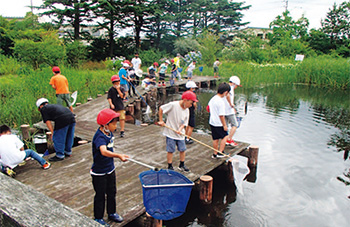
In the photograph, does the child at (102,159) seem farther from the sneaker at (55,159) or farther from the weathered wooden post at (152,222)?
the sneaker at (55,159)

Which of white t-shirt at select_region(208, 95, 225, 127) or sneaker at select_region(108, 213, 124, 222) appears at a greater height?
white t-shirt at select_region(208, 95, 225, 127)

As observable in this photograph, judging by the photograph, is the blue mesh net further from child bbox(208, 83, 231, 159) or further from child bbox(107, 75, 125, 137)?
child bbox(107, 75, 125, 137)

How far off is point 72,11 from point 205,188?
2176 cm

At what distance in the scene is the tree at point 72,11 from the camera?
22.0 metres

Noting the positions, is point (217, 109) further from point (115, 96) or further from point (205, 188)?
point (115, 96)

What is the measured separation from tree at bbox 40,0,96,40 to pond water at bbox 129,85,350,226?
15.1 meters

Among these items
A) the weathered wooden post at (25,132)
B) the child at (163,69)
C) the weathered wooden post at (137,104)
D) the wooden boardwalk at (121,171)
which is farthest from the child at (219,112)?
the child at (163,69)

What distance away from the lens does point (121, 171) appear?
507 centimetres

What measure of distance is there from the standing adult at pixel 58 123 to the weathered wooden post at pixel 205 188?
273 centimetres

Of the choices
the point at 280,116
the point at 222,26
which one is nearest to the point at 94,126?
the point at 280,116

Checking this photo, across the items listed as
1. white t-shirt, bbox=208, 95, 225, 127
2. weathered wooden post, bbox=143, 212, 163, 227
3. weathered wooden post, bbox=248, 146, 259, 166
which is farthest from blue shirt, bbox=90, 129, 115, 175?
weathered wooden post, bbox=248, 146, 259, 166

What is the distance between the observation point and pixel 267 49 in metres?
31.3

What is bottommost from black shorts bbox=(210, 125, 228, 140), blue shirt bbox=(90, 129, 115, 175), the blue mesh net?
the blue mesh net

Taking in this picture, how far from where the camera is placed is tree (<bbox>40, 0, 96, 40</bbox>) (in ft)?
72.1
